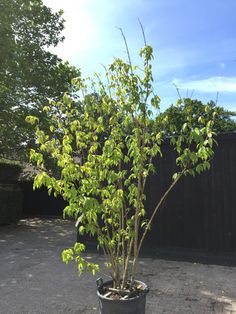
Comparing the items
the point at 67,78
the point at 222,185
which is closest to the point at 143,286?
the point at 222,185

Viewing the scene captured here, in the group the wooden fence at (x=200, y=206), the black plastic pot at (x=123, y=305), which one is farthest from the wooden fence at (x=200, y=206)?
the black plastic pot at (x=123, y=305)

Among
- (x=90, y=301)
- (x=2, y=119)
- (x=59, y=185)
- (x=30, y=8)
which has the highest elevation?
(x=30, y=8)

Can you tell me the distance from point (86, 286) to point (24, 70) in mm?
9784

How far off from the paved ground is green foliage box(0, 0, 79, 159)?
18.1ft

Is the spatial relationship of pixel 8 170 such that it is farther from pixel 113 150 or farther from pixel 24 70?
pixel 113 150

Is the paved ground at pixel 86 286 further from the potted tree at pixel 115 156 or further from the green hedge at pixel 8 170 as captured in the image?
the green hedge at pixel 8 170

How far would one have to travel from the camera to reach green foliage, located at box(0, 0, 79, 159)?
12.5 m

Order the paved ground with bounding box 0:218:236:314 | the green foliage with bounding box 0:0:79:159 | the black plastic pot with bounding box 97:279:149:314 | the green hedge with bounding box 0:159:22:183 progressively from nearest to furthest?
the black plastic pot with bounding box 97:279:149:314 < the paved ground with bounding box 0:218:236:314 < the green foliage with bounding box 0:0:79:159 < the green hedge with bounding box 0:159:22:183

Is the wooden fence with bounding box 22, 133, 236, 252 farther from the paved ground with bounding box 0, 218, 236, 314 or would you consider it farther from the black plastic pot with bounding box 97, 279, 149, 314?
the black plastic pot with bounding box 97, 279, 149, 314

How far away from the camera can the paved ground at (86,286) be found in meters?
4.70

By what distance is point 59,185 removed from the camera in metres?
3.70

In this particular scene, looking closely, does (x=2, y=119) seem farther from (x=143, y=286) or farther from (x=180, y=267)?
(x=143, y=286)

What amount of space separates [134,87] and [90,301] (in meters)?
3.06

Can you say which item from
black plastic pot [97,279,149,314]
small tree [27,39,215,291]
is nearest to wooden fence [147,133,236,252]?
small tree [27,39,215,291]
